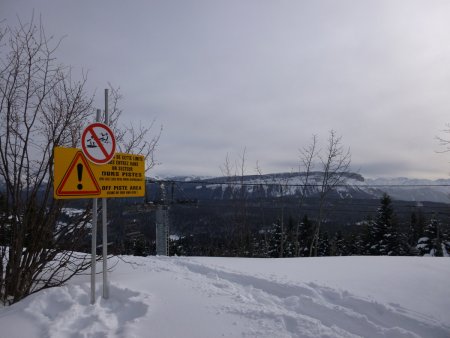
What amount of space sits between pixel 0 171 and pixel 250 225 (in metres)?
17.2

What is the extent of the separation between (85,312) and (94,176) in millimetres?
1723

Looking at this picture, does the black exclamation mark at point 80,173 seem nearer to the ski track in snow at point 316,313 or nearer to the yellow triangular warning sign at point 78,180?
the yellow triangular warning sign at point 78,180

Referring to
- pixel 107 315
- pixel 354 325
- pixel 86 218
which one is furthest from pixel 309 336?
pixel 86 218

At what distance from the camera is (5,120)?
5195 mm

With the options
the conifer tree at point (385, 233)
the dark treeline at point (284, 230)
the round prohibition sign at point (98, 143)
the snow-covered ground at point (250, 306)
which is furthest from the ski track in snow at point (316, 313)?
the conifer tree at point (385, 233)

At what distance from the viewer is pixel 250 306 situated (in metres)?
4.39

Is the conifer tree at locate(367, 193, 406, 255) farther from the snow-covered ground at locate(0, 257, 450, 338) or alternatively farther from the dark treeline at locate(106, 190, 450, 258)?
the snow-covered ground at locate(0, 257, 450, 338)

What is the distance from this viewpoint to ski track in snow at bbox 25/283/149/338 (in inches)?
142

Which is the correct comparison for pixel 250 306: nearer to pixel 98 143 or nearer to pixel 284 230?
pixel 98 143

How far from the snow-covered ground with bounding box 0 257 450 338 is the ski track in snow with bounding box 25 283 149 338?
11 mm

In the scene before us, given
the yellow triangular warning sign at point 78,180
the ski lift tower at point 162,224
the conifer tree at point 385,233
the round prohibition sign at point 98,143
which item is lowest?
the conifer tree at point 385,233

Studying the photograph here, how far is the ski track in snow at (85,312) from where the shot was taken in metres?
3.61

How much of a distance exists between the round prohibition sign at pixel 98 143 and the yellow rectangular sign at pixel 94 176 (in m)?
0.11

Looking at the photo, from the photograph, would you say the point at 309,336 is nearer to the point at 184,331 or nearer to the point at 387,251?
the point at 184,331
